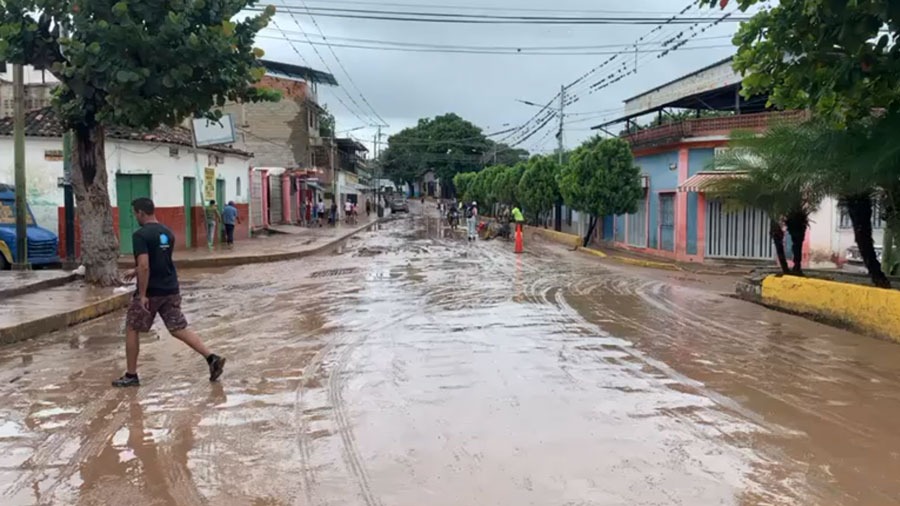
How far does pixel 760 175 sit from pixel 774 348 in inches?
206

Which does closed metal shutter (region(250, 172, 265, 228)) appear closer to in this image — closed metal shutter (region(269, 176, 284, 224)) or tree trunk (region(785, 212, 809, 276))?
closed metal shutter (region(269, 176, 284, 224))

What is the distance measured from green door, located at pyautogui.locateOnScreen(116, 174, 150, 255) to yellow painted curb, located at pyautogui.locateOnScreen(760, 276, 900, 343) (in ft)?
56.3

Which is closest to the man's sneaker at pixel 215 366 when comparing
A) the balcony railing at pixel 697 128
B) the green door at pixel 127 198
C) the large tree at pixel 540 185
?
the green door at pixel 127 198

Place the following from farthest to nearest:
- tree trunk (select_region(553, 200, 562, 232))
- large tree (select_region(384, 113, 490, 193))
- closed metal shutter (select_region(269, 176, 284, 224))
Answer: large tree (select_region(384, 113, 490, 193)) < tree trunk (select_region(553, 200, 562, 232)) < closed metal shutter (select_region(269, 176, 284, 224))

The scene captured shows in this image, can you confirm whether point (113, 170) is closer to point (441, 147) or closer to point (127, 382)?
point (127, 382)

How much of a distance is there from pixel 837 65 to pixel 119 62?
10.1 meters

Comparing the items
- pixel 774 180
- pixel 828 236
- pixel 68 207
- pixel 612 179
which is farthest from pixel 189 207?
pixel 828 236

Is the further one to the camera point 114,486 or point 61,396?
point 61,396

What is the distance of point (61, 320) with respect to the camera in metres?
10.6

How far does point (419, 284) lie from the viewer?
1554cm

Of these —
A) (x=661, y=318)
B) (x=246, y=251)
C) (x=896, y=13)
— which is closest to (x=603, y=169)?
(x=246, y=251)

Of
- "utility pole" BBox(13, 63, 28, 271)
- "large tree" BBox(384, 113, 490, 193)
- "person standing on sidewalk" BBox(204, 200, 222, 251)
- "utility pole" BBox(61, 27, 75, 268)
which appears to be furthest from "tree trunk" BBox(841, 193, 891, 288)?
"large tree" BBox(384, 113, 490, 193)

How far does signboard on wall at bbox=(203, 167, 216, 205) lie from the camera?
26.4m

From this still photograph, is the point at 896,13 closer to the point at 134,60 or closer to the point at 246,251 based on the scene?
the point at 134,60
